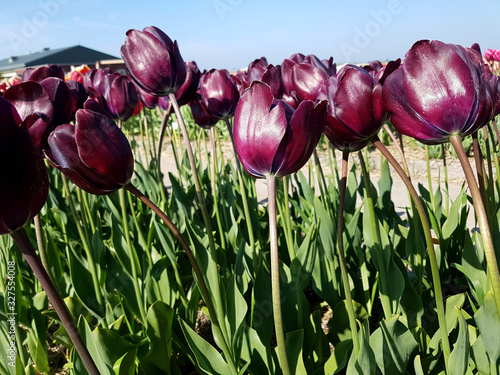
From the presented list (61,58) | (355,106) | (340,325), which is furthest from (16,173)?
Answer: (61,58)

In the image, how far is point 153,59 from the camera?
1400 mm

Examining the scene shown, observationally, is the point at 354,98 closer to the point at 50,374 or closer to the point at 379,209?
the point at 379,209

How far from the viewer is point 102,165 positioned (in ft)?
2.68

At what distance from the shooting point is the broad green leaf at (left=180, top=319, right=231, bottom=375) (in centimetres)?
113

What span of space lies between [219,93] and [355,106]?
904 millimetres

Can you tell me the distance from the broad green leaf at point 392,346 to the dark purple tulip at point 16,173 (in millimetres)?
761

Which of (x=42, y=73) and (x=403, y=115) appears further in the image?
(x=42, y=73)

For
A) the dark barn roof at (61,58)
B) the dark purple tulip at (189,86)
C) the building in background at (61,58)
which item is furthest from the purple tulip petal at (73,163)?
the dark barn roof at (61,58)

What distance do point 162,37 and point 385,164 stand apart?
1.12 meters

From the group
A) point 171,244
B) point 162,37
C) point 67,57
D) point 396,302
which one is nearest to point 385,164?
point 396,302

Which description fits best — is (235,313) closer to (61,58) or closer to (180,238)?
(180,238)

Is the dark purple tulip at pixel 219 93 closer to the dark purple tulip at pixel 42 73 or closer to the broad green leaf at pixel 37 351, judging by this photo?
the dark purple tulip at pixel 42 73

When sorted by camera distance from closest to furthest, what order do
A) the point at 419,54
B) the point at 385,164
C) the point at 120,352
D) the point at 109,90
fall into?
1. the point at 419,54
2. the point at 120,352
3. the point at 109,90
4. the point at 385,164

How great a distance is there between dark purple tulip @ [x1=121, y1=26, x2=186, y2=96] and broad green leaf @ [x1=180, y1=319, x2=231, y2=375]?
0.72m
